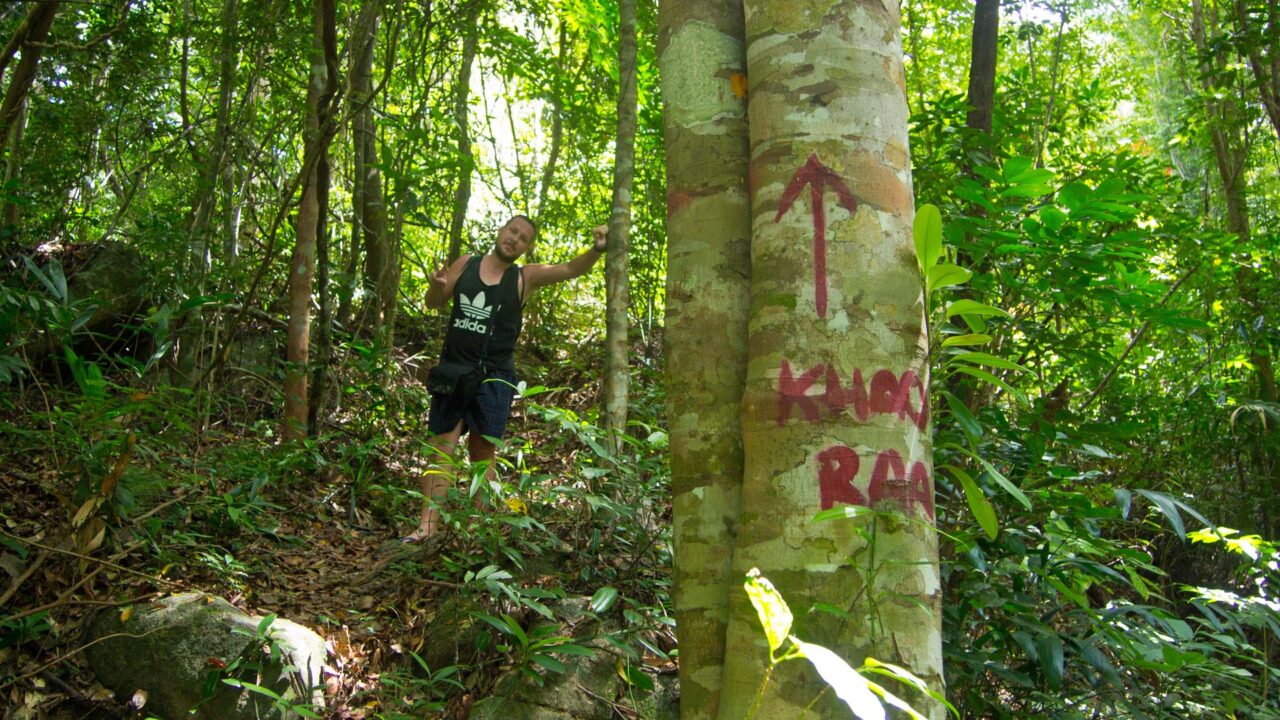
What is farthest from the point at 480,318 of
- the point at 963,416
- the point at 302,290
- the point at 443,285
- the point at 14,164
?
the point at 14,164

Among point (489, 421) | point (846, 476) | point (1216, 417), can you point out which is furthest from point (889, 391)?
point (1216, 417)

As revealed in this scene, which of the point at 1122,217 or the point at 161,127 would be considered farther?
the point at 161,127

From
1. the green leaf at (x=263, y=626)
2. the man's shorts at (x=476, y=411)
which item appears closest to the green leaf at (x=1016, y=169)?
the green leaf at (x=263, y=626)

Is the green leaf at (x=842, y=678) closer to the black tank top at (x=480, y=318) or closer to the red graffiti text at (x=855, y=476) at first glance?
the red graffiti text at (x=855, y=476)

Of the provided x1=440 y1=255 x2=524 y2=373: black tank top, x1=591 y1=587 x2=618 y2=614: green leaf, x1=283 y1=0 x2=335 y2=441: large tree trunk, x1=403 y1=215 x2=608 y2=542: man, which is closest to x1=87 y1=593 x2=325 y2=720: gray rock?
x1=591 y1=587 x2=618 y2=614: green leaf

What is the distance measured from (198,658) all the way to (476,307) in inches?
82.8

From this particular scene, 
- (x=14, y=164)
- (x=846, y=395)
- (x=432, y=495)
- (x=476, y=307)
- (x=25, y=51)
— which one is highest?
(x=25, y=51)

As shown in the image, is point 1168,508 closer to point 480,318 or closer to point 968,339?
point 968,339

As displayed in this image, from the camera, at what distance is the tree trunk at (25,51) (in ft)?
13.6

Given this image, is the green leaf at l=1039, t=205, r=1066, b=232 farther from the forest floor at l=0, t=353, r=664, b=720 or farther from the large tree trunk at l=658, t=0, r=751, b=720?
the forest floor at l=0, t=353, r=664, b=720

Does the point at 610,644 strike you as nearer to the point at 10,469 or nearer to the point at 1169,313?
the point at 1169,313

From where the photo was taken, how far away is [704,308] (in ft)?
6.69

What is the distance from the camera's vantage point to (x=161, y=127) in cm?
643

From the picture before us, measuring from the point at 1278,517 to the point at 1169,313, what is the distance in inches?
140
